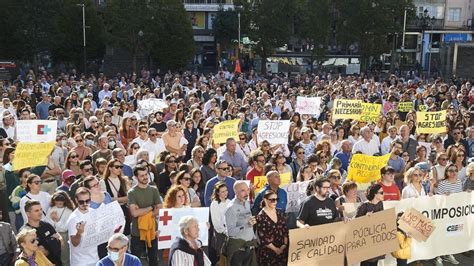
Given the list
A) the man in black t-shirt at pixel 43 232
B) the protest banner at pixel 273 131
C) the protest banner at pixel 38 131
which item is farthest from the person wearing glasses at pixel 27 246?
the protest banner at pixel 273 131

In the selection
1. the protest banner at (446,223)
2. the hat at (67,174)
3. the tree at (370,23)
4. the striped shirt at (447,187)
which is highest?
the tree at (370,23)

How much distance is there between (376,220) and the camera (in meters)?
8.20

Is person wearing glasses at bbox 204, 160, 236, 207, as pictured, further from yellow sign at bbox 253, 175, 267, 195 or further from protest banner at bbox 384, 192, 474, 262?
protest banner at bbox 384, 192, 474, 262

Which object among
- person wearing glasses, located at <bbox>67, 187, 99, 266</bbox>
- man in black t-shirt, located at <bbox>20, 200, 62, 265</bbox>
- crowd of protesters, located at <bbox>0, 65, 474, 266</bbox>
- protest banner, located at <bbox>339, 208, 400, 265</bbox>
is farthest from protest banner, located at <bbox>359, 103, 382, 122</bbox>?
man in black t-shirt, located at <bbox>20, 200, 62, 265</bbox>

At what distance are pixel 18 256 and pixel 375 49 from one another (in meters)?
45.5

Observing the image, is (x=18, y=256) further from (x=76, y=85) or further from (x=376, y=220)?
(x=76, y=85)

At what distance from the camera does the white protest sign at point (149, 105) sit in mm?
18219

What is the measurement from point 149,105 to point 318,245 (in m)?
11.4

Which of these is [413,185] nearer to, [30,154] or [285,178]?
[285,178]

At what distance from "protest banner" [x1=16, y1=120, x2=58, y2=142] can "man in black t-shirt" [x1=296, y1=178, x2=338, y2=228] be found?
18.8 feet

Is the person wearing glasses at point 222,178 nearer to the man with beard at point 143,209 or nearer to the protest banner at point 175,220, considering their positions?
the man with beard at point 143,209

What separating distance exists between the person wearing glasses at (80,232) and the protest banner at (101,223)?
1.7 inches

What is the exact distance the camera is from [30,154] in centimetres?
1002

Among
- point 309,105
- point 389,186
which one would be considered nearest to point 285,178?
point 389,186
